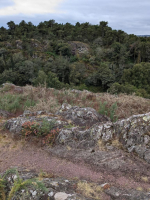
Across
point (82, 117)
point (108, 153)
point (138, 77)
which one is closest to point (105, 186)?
point (108, 153)

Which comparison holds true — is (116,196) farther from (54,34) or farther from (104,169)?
(54,34)

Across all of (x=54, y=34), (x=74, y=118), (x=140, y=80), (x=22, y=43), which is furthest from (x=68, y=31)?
(x=74, y=118)

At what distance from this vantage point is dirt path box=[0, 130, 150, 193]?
10.9ft

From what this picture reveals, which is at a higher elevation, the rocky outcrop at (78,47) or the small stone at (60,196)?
the rocky outcrop at (78,47)

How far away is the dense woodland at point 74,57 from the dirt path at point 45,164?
22883 millimetres

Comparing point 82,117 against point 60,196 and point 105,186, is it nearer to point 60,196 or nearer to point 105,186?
point 105,186

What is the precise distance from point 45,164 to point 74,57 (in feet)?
163

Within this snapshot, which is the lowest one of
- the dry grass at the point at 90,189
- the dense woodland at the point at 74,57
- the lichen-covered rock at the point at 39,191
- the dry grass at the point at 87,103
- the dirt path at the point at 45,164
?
the dirt path at the point at 45,164

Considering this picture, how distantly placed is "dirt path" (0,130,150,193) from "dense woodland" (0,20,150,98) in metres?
22.9

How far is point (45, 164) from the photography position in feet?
12.8

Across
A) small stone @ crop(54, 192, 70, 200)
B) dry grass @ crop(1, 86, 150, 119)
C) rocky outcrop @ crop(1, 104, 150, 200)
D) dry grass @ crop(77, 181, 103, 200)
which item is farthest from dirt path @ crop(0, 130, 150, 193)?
dry grass @ crop(1, 86, 150, 119)

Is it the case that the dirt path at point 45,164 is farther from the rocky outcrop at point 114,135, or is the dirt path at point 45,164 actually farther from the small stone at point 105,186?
the rocky outcrop at point 114,135

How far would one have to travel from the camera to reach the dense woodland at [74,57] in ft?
120

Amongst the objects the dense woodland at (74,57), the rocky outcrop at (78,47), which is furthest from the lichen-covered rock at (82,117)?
the rocky outcrop at (78,47)
